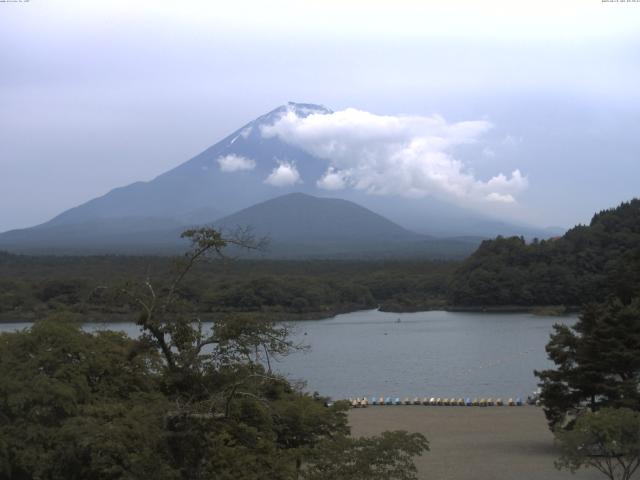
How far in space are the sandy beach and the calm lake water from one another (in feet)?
8.15

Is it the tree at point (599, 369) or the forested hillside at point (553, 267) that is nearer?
the tree at point (599, 369)

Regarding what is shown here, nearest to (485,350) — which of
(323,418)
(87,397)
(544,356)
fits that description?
(544,356)

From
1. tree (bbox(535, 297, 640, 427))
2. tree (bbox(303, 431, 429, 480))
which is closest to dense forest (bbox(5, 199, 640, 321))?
tree (bbox(535, 297, 640, 427))

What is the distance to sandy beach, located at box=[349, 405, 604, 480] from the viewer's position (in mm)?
12062

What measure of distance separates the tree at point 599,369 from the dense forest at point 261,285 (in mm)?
21907

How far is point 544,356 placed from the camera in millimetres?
28422

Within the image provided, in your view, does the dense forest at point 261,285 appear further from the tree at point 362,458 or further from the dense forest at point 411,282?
the tree at point 362,458

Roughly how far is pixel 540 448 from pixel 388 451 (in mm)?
8048

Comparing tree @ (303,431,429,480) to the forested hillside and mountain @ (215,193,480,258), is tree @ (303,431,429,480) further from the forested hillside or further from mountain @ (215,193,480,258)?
mountain @ (215,193,480,258)

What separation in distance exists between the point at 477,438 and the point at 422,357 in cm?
1466

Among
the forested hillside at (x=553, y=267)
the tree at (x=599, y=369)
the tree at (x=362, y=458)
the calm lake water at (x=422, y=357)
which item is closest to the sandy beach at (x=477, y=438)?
the tree at (x=599, y=369)

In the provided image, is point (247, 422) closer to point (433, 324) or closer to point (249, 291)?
point (433, 324)

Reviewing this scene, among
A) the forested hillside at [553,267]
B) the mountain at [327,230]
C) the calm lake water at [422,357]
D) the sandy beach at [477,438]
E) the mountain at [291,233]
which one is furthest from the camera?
the mountain at [291,233]

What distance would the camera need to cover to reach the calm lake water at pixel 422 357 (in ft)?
76.9
